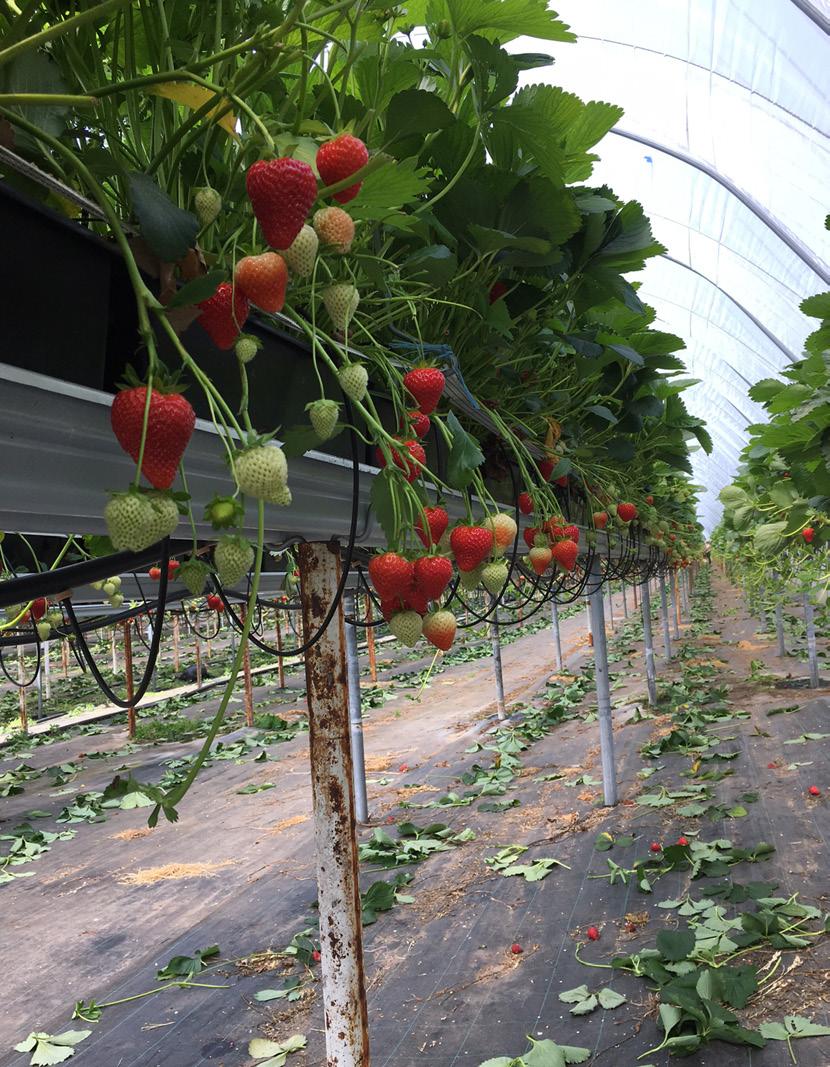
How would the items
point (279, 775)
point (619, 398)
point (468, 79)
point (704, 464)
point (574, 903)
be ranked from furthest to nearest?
point (704, 464) < point (279, 775) < point (574, 903) < point (619, 398) < point (468, 79)

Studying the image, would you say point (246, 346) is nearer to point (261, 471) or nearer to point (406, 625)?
point (261, 471)

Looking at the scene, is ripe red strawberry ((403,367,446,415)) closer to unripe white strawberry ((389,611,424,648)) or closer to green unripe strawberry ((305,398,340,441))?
unripe white strawberry ((389,611,424,648))

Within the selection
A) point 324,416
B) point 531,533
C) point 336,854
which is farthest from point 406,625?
point 531,533

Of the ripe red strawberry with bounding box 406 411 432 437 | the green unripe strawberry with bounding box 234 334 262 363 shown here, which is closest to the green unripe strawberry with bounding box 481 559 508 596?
the ripe red strawberry with bounding box 406 411 432 437

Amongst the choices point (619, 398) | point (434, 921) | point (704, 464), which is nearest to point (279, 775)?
point (434, 921)

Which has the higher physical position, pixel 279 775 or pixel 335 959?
pixel 335 959

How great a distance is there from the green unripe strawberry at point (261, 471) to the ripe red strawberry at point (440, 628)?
68 centimetres

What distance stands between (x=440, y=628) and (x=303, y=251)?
2.31 feet

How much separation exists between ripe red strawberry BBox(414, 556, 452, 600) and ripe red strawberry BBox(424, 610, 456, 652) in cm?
7

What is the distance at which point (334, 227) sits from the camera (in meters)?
0.73

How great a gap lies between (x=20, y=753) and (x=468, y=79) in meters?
14.0

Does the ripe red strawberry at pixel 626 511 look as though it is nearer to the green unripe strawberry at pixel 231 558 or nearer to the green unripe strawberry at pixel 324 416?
the green unripe strawberry at pixel 324 416

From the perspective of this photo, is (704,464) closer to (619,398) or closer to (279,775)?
(279,775)

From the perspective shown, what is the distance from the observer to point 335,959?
6.52 feet
